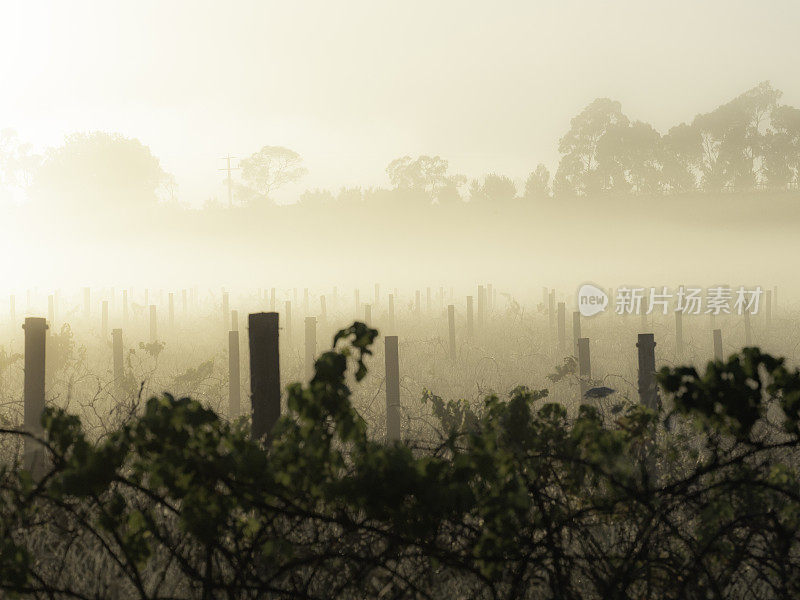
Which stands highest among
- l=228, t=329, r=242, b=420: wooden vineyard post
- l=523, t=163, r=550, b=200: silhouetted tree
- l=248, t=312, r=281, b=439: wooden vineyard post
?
l=523, t=163, r=550, b=200: silhouetted tree

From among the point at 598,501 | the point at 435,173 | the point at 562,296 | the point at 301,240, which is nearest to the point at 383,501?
the point at 598,501

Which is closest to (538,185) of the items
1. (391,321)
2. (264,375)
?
(391,321)

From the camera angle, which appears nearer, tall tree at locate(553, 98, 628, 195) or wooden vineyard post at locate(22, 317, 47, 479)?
wooden vineyard post at locate(22, 317, 47, 479)

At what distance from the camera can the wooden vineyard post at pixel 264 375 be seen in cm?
427

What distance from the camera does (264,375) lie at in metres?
4.30

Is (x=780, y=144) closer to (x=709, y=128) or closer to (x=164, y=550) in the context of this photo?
(x=709, y=128)

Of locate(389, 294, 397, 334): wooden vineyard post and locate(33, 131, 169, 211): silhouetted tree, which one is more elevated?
locate(33, 131, 169, 211): silhouetted tree

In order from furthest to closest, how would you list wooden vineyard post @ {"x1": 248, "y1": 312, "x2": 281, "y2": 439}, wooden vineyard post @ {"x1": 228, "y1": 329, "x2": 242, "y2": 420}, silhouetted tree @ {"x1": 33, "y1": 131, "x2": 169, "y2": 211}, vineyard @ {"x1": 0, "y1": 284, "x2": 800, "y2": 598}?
silhouetted tree @ {"x1": 33, "y1": 131, "x2": 169, "y2": 211}
wooden vineyard post @ {"x1": 228, "y1": 329, "x2": 242, "y2": 420}
wooden vineyard post @ {"x1": 248, "y1": 312, "x2": 281, "y2": 439}
vineyard @ {"x1": 0, "y1": 284, "x2": 800, "y2": 598}

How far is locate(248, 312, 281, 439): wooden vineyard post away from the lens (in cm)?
427

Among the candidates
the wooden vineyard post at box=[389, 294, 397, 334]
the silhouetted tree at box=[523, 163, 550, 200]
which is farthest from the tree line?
the wooden vineyard post at box=[389, 294, 397, 334]

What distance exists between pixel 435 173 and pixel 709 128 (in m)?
26.4

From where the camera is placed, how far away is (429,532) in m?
2.46

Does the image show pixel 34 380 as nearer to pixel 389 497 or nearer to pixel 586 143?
pixel 389 497

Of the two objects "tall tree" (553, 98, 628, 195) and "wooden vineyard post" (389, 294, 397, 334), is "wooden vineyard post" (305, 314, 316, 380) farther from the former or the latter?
"tall tree" (553, 98, 628, 195)
